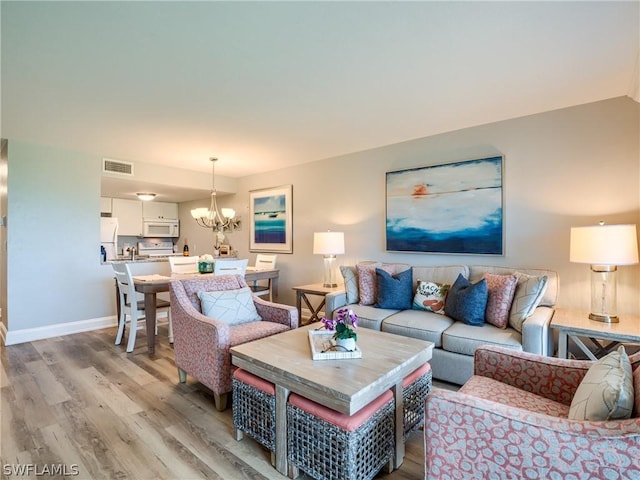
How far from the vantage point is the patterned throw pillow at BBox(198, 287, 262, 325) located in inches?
106

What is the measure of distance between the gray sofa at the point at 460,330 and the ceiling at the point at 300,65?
1.55 meters

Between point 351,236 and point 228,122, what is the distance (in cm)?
211

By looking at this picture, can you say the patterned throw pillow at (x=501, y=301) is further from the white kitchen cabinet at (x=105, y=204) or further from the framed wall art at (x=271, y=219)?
the white kitchen cabinet at (x=105, y=204)

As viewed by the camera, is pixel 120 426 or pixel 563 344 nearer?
pixel 120 426

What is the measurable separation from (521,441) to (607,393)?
1.11ft

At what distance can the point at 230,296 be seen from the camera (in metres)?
2.84

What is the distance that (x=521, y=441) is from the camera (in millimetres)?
1091

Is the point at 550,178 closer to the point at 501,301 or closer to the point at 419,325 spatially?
the point at 501,301

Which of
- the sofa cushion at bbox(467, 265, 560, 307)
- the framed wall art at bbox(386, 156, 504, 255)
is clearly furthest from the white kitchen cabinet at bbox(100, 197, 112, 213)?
the sofa cushion at bbox(467, 265, 560, 307)

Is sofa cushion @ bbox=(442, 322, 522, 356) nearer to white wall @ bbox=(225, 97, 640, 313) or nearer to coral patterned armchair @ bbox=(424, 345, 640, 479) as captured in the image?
white wall @ bbox=(225, 97, 640, 313)

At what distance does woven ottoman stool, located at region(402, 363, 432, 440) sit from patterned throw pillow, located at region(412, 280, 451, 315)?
1206mm

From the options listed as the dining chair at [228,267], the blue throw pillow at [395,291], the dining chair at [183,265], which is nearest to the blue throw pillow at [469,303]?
the blue throw pillow at [395,291]

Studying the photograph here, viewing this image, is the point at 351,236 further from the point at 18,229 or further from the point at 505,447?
the point at 18,229

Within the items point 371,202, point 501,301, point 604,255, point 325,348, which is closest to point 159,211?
point 371,202
